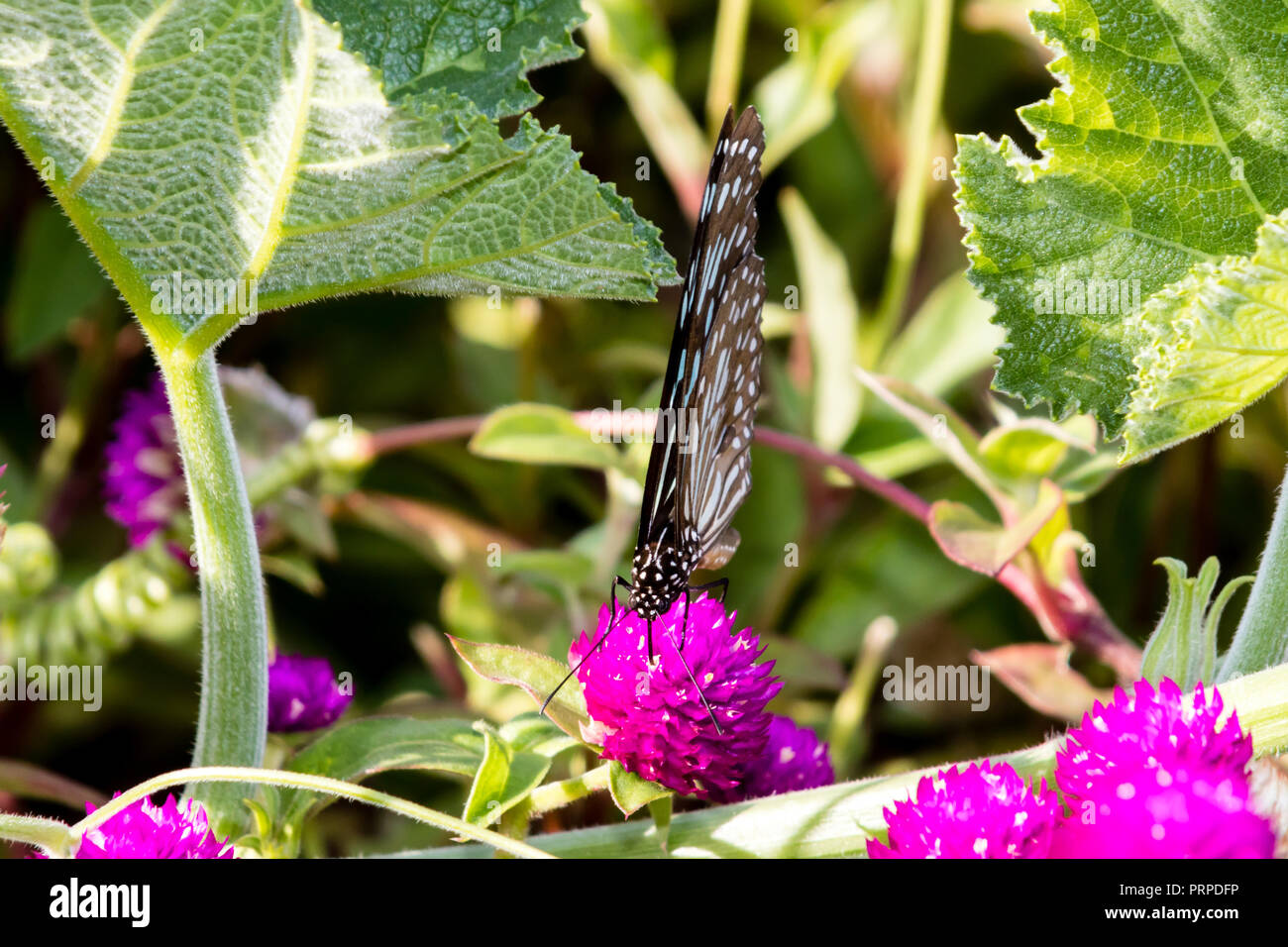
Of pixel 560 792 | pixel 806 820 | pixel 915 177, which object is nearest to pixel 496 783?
pixel 560 792

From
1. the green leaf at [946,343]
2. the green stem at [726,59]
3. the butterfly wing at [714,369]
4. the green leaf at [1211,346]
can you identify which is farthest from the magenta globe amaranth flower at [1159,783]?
the green stem at [726,59]

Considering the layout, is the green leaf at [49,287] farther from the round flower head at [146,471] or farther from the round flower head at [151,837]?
the round flower head at [151,837]

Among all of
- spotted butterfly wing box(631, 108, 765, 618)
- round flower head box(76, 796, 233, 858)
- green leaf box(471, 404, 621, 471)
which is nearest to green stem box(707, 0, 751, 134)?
green leaf box(471, 404, 621, 471)

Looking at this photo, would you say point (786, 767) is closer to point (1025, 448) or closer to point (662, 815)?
point (662, 815)

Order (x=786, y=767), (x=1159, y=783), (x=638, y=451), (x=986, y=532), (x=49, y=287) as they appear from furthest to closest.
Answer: (x=49, y=287) < (x=638, y=451) < (x=986, y=532) < (x=786, y=767) < (x=1159, y=783)

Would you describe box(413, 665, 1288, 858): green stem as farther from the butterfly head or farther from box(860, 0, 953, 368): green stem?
box(860, 0, 953, 368): green stem
